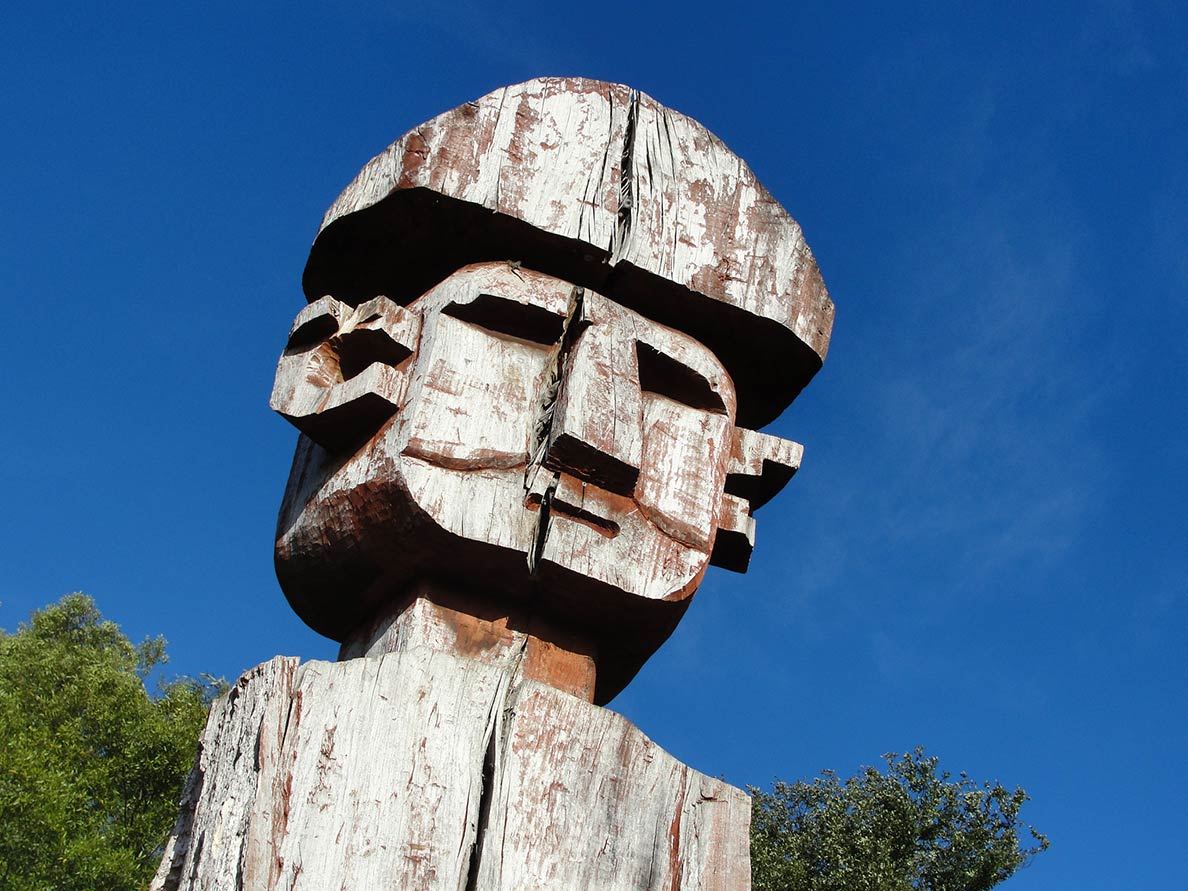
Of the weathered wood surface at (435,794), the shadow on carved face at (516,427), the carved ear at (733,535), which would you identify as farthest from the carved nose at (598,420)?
the weathered wood surface at (435,794)

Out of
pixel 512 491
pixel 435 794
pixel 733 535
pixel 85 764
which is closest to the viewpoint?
pixel 435 794

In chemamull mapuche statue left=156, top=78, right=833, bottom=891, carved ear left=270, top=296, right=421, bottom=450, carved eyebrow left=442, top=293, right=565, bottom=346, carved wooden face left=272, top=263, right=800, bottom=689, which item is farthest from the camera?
carved eyebrow left=442, top=293, right=565, bottom=346

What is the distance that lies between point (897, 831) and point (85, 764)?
365 inches

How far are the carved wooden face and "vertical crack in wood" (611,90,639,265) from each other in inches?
7.4

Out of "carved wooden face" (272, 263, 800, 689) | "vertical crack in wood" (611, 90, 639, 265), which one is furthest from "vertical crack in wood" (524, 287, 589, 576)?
"vertical crack in wood" (611, 90, 639, 265)

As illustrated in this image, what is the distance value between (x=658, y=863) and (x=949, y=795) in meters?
13.8

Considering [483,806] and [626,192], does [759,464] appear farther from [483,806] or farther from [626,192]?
[483,806]

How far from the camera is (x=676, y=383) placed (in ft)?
12.3

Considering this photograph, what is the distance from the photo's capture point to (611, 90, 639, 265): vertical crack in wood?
12.3ft

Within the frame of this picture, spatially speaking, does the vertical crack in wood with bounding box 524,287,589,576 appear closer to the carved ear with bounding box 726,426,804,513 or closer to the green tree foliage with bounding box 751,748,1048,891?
the carved ear with bounding box 726,426,804,513

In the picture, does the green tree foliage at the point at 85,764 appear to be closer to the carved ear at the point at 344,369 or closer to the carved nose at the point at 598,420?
the carved ear at the point at 344,369

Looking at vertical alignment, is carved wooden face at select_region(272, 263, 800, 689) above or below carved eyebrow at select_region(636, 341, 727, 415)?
below

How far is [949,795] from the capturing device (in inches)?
610

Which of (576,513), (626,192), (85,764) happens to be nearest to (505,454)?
(576,513)
